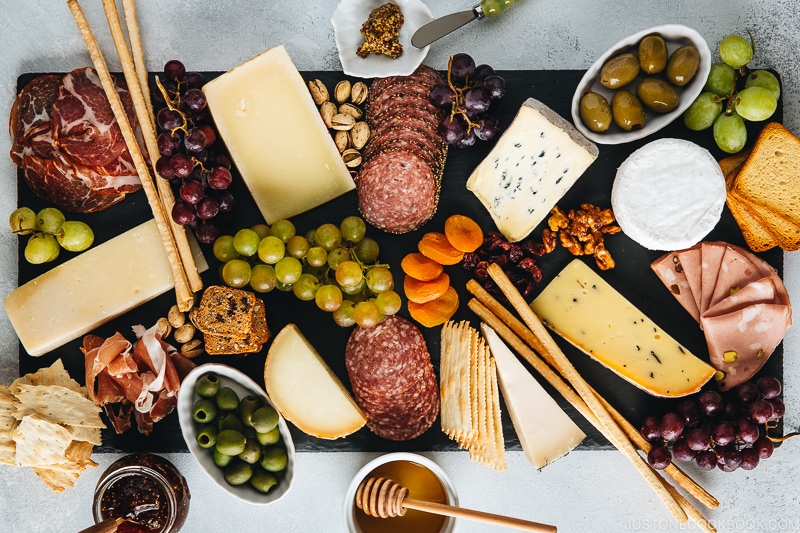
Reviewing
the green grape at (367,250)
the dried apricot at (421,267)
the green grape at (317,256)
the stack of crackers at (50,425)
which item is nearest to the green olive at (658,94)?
the dried apricot at (421,267)

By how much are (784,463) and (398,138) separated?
1.39 meters

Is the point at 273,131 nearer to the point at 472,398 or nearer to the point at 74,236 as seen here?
the point at 74,236

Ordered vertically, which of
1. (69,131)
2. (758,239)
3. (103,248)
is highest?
(69,131)

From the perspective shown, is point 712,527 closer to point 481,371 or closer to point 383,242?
point 481,371

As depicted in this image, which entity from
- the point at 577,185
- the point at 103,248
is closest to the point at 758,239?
the point at 577,185

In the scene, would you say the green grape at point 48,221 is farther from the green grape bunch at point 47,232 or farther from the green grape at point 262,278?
the green grape at point 262,278

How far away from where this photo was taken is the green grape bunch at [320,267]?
4.83 feet

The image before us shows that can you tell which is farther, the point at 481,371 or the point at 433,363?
the point at 433,363

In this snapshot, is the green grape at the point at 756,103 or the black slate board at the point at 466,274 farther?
the black slate board at the point at 466,274

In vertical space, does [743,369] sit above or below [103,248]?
below

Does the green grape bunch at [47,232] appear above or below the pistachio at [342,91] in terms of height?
below

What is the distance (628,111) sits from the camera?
1.47 meters

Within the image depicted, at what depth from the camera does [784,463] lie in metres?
1.69

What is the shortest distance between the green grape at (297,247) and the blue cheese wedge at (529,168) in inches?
17.7
